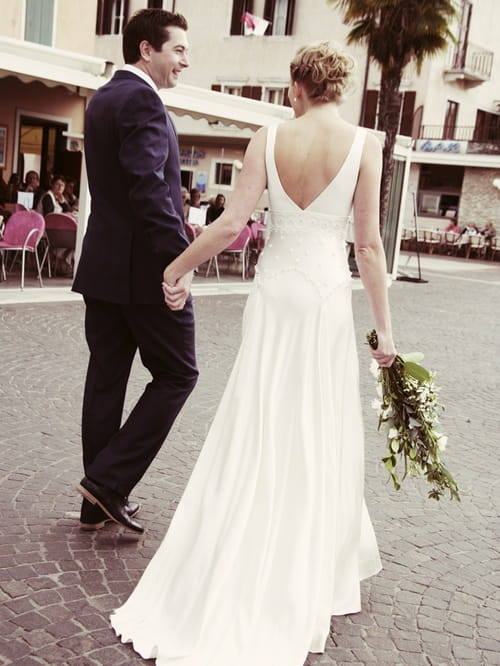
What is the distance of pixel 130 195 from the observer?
2.98 meters

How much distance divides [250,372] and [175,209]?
2.43 ft

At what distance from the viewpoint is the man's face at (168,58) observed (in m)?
3.14

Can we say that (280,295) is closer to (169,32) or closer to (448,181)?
(169,32)

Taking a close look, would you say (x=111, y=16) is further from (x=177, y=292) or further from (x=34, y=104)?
(x=177, y=292)

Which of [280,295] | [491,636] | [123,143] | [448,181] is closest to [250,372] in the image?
[280,295]

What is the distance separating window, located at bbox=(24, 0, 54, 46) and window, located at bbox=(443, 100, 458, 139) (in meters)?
20.7

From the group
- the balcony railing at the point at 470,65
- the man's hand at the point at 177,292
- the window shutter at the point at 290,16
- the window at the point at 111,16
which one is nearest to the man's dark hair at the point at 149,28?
the man's hand at the point at 177,292

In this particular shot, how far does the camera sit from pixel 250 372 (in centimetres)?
280

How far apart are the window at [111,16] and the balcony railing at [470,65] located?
42.0ft

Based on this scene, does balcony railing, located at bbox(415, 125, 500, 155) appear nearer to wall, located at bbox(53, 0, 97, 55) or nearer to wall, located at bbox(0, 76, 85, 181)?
wall, located at bbox(0, 76, 85, 181)

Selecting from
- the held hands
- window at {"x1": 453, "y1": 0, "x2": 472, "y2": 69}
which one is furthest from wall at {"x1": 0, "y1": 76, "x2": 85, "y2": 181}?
window at {"x1": 453, "y1": 0, "x2": 472, "y2": 69}

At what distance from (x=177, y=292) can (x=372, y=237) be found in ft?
2.39

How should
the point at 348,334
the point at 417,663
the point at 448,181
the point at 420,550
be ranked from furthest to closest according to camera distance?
the point at 448,181 → the point at 420,550 → the point at 348,334 → the point at 417,663

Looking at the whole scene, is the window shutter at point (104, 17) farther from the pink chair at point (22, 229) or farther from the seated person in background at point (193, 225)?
the pink chair at point (22, 229)
